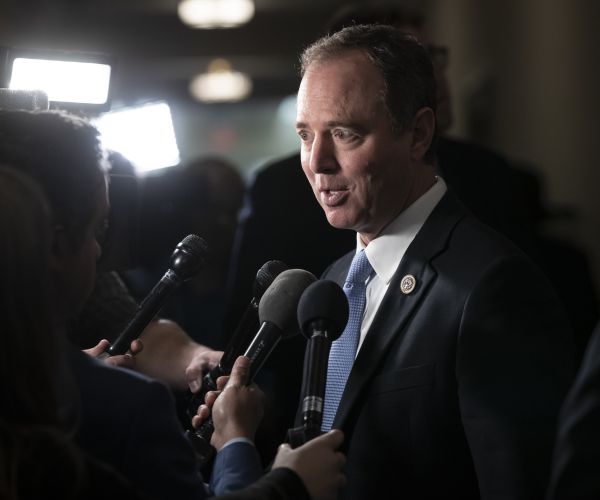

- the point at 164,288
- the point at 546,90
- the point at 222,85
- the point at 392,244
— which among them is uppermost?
the point at 546,90

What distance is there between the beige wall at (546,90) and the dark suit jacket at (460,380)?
2471 mm

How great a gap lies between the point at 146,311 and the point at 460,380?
0.59m

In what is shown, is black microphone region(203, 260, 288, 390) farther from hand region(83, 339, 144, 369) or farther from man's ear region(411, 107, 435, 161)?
man's ear region(411, 107, 435, 161)

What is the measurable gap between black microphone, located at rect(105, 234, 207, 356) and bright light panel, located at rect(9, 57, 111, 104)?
341 millimetres

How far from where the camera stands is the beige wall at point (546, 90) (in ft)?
21.7

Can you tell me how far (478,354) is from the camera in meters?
2.10

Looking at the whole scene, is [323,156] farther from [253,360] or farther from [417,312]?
[253,360]

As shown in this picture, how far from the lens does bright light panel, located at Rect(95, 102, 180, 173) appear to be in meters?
2.43

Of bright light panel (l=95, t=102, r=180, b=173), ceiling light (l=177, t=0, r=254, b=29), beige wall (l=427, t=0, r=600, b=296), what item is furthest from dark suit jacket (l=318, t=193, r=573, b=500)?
ceiling light (l=177, t=0, r=254, b=29)

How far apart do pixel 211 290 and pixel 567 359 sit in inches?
111

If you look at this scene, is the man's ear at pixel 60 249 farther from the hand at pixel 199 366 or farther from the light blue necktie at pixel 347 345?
the hand at pixel 199 366

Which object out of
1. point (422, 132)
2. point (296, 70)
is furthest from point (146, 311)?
point (296, 70)

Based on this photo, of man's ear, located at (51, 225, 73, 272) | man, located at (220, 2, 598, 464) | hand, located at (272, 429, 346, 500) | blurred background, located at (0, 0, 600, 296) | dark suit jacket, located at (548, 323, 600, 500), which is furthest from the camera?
blurred background, located at (0, 0, 600, 296)

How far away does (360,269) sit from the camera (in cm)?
241
